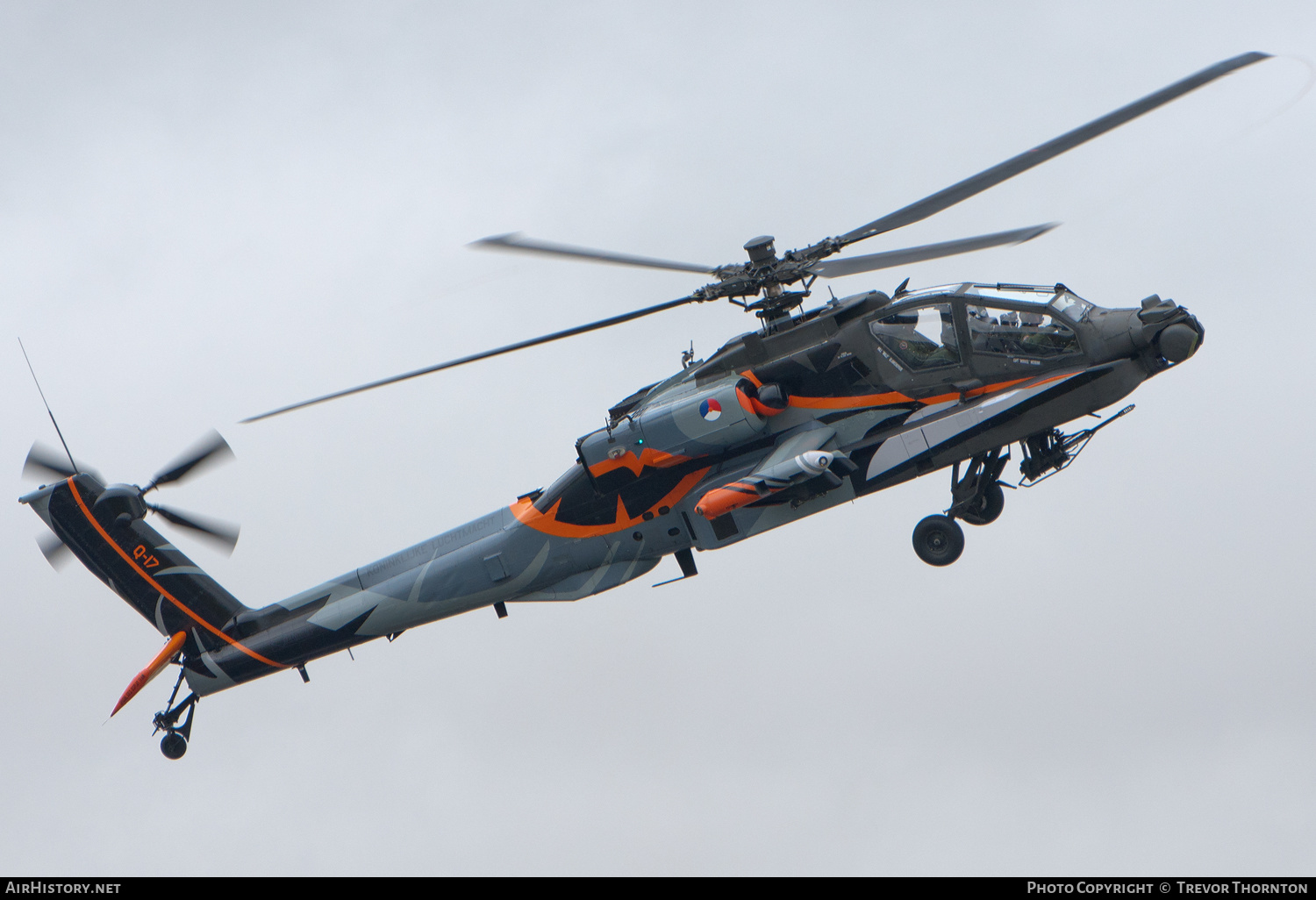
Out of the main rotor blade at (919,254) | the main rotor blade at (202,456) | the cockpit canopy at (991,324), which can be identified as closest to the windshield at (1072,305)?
the cockpit canopy at (991,324)

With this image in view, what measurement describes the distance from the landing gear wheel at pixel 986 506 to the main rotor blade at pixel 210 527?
13.6 meters

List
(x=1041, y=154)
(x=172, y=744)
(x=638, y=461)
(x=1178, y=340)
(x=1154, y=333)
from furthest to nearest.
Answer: (x=172, y=744) → (x=638, y=461) → (x=1154, y=333) → (x=1178, y=340) → (x=1041, y=154)

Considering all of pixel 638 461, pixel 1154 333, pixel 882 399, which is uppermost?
pixel 638 461

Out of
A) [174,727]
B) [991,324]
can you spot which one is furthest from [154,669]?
[991,324]

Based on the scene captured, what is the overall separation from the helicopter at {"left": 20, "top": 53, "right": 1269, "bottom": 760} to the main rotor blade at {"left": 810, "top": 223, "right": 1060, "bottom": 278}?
4 centimetres

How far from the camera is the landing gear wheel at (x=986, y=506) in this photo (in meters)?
22.8

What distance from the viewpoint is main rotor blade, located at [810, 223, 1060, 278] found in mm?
19078

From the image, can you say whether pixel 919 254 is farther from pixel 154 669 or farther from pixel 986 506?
pixel 154 669

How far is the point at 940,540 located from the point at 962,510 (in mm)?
845

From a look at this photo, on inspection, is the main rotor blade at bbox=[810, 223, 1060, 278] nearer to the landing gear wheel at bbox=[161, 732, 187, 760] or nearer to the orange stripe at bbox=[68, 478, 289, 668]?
the orange stripe at bbox=[68, 478, 289, 668]

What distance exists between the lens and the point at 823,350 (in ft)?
72.1

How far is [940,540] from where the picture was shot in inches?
874

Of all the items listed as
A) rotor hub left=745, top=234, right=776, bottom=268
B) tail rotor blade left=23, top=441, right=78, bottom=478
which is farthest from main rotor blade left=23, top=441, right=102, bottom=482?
rotor hub left=745, top=234, right=776, bottom=268

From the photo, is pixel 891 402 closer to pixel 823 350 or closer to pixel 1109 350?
pixel 823 350
